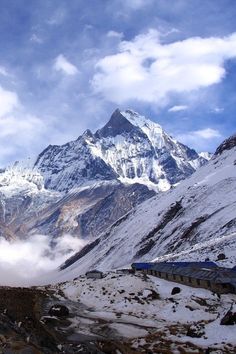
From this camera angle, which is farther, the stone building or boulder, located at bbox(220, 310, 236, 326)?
the stone building

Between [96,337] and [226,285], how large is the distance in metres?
21.1

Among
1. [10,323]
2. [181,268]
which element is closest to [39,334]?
[10,323]

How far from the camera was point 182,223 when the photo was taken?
144500 mm

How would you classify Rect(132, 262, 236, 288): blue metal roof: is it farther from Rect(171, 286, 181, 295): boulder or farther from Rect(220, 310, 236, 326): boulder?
Rect(220, 310, 236, 326): boulder

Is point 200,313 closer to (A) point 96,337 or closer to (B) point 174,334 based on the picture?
(B) point 174,334

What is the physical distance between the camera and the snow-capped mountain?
12306cm

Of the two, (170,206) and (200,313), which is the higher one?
(170,206)

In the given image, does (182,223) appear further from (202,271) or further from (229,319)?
(229,319)

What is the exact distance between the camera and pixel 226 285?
5641 centimetres

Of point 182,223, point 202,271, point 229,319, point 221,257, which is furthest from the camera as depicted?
point 182,223

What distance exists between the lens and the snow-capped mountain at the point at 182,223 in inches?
4845

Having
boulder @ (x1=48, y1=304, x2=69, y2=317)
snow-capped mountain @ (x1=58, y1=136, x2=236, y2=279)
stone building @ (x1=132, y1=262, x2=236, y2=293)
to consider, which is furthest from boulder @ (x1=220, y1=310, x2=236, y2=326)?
snow-capped mountain @ (x1=58, y1=136, x2=236, y2=279)

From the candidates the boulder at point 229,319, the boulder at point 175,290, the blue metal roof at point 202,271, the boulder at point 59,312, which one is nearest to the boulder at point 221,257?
the blue metal roof at point 202,271

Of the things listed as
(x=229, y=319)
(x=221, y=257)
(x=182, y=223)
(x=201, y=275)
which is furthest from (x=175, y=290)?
(x=182, y=223)
